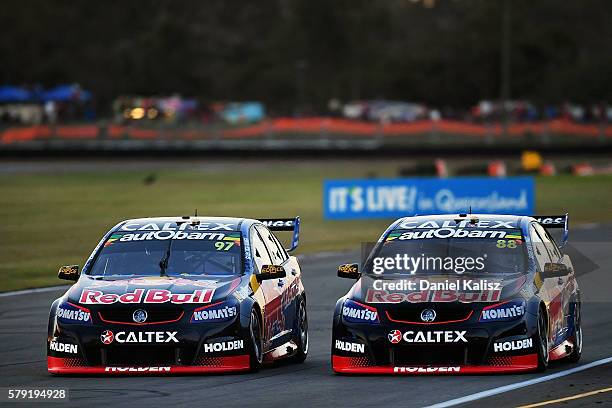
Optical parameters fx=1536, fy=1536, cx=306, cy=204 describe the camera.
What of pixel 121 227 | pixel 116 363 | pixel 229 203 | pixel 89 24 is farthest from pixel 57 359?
pixel 89 24

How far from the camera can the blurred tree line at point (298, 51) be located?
10988cm

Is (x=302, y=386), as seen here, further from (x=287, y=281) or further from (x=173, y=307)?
(x=287, y=281)

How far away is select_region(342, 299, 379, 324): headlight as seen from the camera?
12.3 meters

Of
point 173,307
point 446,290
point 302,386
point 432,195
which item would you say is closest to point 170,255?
point 173,307

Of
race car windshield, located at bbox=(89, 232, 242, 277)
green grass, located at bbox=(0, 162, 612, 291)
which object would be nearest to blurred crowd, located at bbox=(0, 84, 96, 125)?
green grass, located at bbox=(0, 162, 612, 291)

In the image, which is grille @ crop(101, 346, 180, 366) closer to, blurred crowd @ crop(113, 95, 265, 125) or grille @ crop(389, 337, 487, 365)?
grille @ crop(389, 337, 487, 365)

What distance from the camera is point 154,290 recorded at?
41.2ft

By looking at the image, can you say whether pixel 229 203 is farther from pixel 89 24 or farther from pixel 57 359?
pixel 89 24

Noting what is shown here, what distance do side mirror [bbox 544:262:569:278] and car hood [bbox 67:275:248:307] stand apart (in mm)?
2524

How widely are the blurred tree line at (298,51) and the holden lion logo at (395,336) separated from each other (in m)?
86.6

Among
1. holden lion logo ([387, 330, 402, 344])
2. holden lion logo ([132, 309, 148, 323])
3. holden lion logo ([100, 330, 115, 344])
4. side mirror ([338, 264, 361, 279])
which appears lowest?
holden lion logo ([387, 330, 402, 344])

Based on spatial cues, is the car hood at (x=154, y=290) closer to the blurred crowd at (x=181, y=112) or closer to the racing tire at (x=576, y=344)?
the racing tire at (x=576, y=344)

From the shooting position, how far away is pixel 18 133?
64.9 m

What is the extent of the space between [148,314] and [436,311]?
2.30 metres
